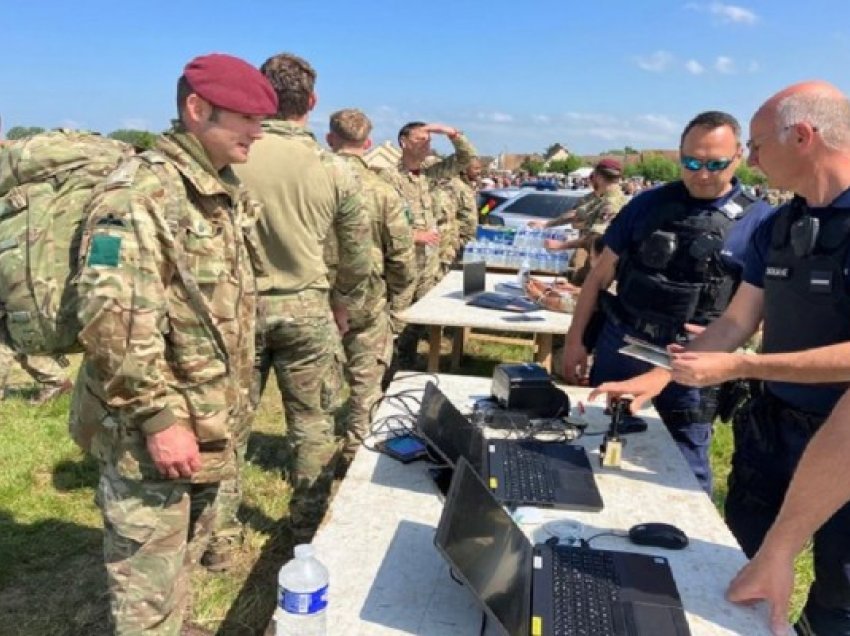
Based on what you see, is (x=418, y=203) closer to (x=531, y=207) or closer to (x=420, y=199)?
(x=420, y=199)

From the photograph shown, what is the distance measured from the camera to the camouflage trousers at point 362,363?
395 cm

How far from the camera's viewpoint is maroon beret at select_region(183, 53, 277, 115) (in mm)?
1821

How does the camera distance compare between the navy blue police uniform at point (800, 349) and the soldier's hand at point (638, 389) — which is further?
the soldier's hand at point (638, 389)

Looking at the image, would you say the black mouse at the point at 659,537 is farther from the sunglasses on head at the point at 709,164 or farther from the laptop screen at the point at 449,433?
the sunglasses on head at the point at 709,164

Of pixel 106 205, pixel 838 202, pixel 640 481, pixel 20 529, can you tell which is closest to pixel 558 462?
pixel 640 481

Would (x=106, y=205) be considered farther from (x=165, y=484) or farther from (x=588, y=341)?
(x=588, y=341)

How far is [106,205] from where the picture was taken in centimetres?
163

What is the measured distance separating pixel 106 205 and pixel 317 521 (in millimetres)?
1948

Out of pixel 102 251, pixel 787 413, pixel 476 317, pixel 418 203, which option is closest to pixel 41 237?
pixel 102 251

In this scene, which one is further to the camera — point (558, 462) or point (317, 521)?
point (317, 521)

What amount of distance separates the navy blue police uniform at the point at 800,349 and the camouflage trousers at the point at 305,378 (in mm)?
1742

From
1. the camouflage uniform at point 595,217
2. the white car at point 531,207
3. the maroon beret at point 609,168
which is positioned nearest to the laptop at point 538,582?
the camouflage uniform at point 595,217

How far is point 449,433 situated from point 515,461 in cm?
23

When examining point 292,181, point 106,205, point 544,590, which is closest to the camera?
point 544,590
